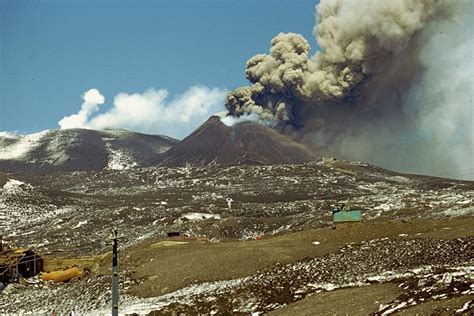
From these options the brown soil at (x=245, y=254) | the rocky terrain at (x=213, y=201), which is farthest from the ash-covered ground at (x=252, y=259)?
the rocky terrain at (x=213, y=201)

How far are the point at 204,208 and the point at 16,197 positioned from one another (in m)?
48.2

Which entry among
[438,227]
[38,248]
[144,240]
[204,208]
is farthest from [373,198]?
[438,227]

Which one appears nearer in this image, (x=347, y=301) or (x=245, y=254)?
(x=347, y=301)

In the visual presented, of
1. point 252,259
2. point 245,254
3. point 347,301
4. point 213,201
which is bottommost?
point 347,301

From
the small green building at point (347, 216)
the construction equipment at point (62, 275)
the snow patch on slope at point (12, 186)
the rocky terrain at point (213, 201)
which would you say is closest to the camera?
the construction equipment at point (62, 275)

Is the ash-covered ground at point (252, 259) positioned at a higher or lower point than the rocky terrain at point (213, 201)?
lower

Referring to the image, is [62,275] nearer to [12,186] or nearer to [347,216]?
[347,216]

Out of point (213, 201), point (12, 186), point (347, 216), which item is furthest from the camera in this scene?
point (12, 186)

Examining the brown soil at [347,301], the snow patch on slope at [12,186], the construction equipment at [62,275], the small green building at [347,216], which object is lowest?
the brown soil at [347,301]

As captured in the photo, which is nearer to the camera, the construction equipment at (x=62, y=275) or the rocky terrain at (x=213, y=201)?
the construction equipment at (x=62, y=275)

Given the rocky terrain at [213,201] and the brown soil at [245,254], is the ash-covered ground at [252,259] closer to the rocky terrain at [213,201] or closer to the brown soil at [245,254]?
the brown soil at [245,254]

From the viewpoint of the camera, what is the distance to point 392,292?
110 ft

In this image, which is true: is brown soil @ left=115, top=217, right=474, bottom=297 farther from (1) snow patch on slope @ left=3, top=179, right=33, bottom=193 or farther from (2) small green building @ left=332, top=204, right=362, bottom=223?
(1) snow patch on slope @ left=3, top=179, right=33, bottom=193

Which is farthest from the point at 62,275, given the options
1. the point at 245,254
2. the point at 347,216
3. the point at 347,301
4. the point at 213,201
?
the point at 213,201
